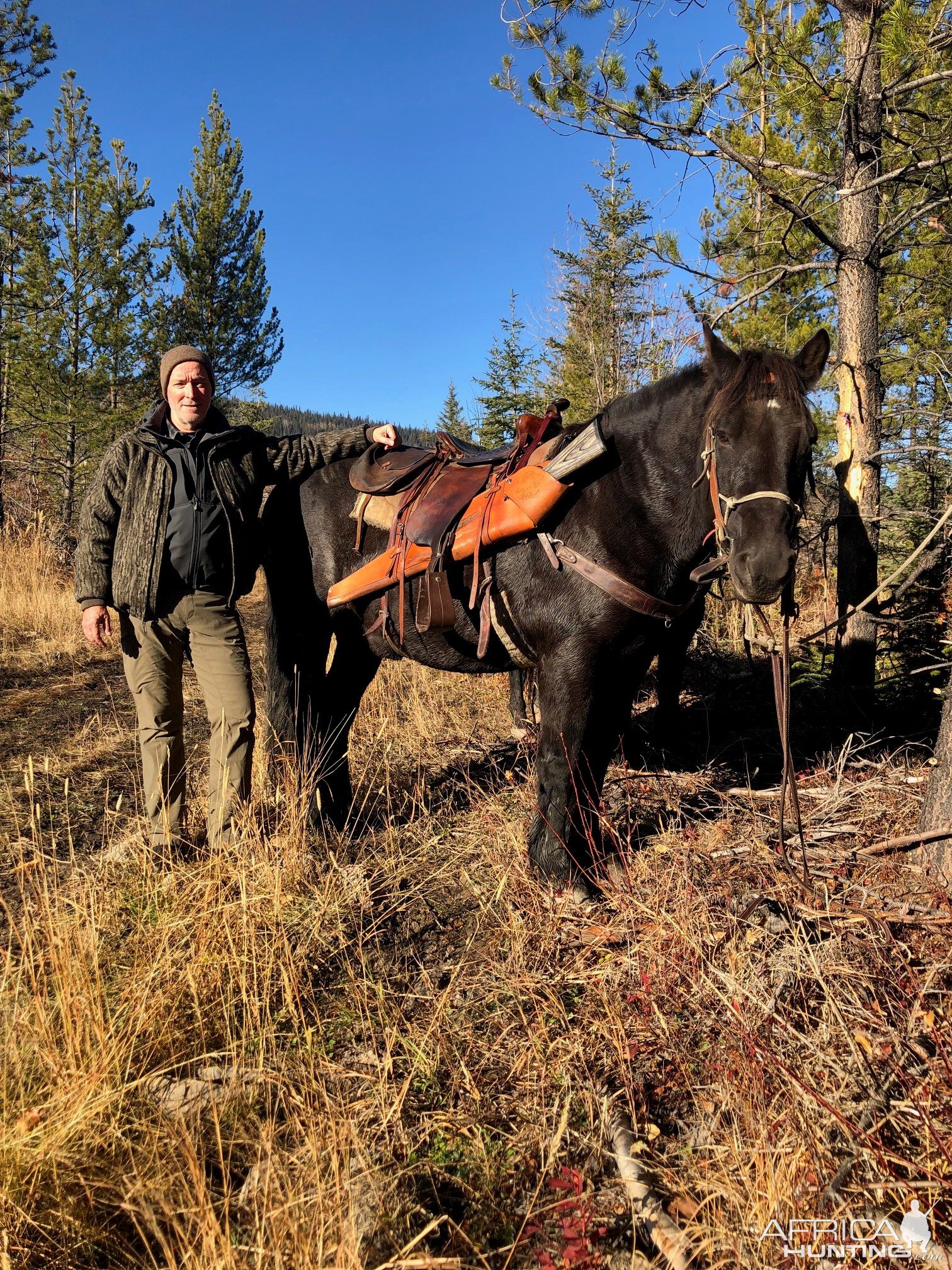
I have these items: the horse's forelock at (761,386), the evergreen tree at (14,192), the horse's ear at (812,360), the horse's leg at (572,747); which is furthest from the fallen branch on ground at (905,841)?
the evergreen tree at (14,192)

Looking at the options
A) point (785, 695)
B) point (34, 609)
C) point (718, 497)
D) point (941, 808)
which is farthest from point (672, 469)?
point (34, 609)

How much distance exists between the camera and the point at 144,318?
44.7ft

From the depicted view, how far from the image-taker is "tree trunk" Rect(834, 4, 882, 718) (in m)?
3.62

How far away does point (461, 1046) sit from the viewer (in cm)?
210

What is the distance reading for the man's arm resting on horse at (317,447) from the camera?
11.6 ft

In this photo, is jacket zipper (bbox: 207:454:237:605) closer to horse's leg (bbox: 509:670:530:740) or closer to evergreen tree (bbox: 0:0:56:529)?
horse's leg (bbox: 509:670:530:740)

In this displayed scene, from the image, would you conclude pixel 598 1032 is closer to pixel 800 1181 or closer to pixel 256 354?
pixel 800 1181

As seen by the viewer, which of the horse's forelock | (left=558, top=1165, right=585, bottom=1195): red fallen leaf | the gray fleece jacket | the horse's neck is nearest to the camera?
(left=558, top=1165, right=585, bottom=1195): red fallen leaf

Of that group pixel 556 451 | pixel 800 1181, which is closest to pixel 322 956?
pixel 800 1181

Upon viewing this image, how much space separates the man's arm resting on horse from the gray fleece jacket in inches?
13.0

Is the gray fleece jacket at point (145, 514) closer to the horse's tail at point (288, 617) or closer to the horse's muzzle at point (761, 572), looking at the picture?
the horse's tail at point (288, 617)

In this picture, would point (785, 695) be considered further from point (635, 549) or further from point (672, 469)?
point (672, 469)

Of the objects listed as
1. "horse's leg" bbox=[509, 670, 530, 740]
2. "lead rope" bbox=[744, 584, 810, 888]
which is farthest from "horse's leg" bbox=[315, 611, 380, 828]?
"lead rope" bbox=[744, 584, 810, 888]

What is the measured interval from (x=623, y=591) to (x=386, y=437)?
5.40 ft
